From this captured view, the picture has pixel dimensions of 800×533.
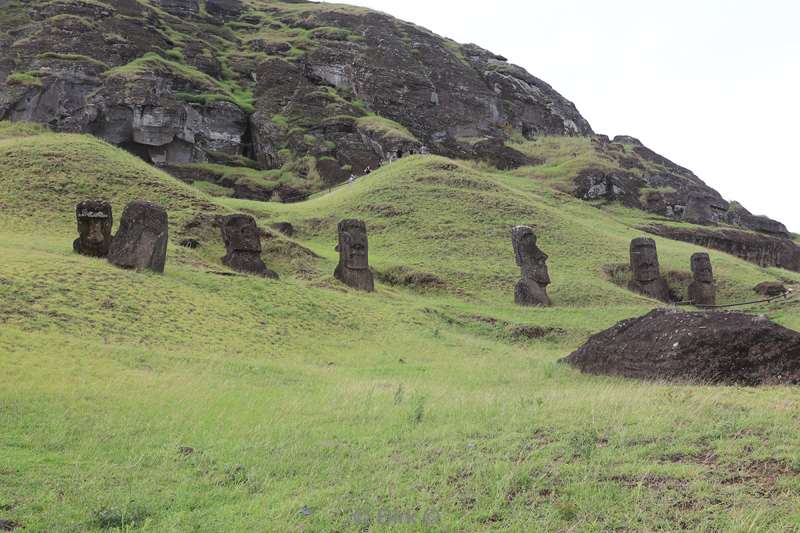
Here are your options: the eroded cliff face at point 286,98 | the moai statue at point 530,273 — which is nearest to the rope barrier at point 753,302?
the moai statue at point 530,273

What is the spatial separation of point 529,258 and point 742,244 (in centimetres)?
3168

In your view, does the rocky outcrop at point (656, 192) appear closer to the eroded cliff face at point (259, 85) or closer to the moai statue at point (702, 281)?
the eroded cliff face at point (259, 85)

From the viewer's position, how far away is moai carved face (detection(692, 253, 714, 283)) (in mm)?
33500

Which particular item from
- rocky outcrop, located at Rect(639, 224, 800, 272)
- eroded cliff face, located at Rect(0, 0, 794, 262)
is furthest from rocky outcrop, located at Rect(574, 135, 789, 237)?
rocky outcrop, located at Rect(639, 224, 800, 272)

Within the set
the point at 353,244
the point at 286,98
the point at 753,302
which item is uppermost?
the point at 286,98

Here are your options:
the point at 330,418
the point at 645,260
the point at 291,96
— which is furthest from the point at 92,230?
the point at 291,96

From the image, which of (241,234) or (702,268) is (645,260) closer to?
(702,268)

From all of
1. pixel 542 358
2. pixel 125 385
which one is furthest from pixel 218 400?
pixel 542 358

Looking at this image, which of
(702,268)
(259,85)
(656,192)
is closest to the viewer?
(702,268)

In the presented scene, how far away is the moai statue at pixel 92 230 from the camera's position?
74.6 ft

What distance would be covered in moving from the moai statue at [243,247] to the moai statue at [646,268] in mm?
18912

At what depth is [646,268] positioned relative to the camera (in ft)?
112

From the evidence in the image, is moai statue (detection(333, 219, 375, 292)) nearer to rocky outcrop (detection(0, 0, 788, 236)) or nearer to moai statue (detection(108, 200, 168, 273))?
moai statue (detection(108, 200, 168, 273))

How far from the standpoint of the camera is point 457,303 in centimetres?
3039
